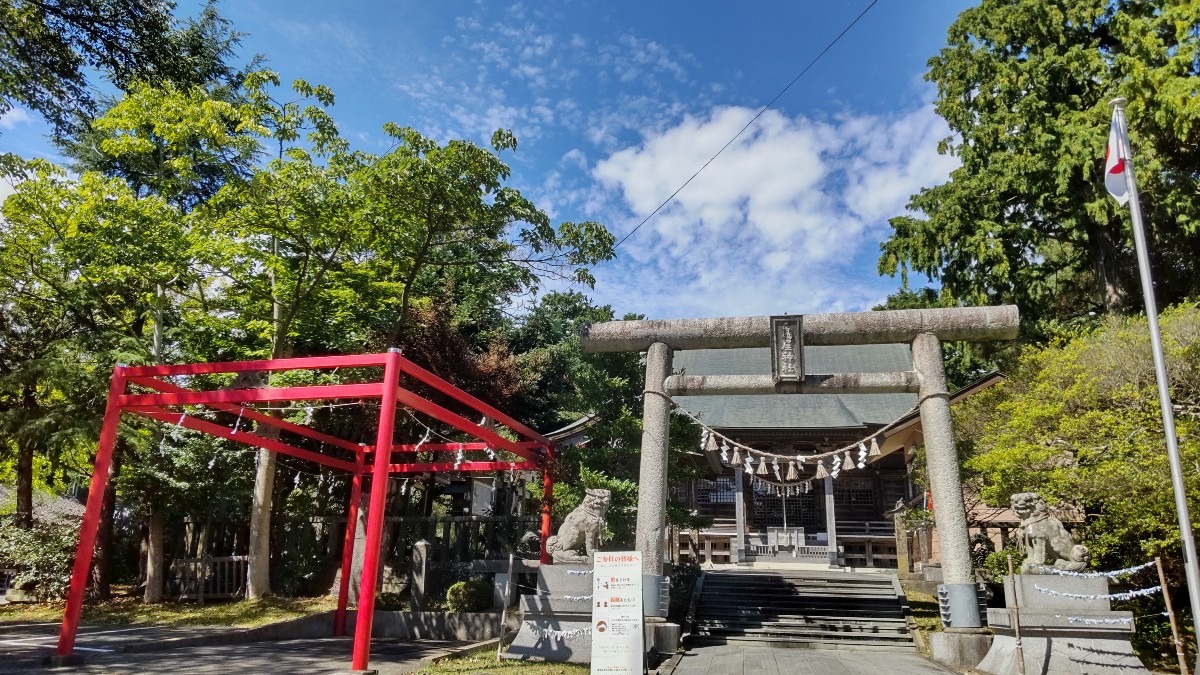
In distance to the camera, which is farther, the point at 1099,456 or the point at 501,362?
the point at 501,362

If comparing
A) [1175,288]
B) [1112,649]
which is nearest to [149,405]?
[1112,649]

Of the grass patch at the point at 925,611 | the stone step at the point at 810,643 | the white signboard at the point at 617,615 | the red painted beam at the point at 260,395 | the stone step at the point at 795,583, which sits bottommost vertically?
the stone step at the point at 810,643

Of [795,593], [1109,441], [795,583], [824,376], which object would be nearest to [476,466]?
[824,376]

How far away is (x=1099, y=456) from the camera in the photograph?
32.8ft

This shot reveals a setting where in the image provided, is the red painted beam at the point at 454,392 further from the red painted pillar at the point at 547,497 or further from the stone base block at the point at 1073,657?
the stone base block at the point at 1073,657

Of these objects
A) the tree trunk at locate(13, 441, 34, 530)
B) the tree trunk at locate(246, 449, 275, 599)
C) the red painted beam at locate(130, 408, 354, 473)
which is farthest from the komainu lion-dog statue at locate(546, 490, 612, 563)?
the tree trunk at locate(13, 441, 34, 530)

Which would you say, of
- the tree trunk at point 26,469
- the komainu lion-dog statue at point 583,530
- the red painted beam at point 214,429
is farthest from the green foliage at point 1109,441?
the tree trunk at point 26,469

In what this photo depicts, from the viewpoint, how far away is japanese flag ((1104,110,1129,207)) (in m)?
7.14

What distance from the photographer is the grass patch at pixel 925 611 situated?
11.9 meters

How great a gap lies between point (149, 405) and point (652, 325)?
7.22 metres

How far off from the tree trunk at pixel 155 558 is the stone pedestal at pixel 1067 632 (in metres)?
14.7

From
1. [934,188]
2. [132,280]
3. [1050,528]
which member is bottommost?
[1050,528]

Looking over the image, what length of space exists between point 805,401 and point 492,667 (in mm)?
16522

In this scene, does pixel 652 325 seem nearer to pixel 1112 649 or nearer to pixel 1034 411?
pixel 1034 411
